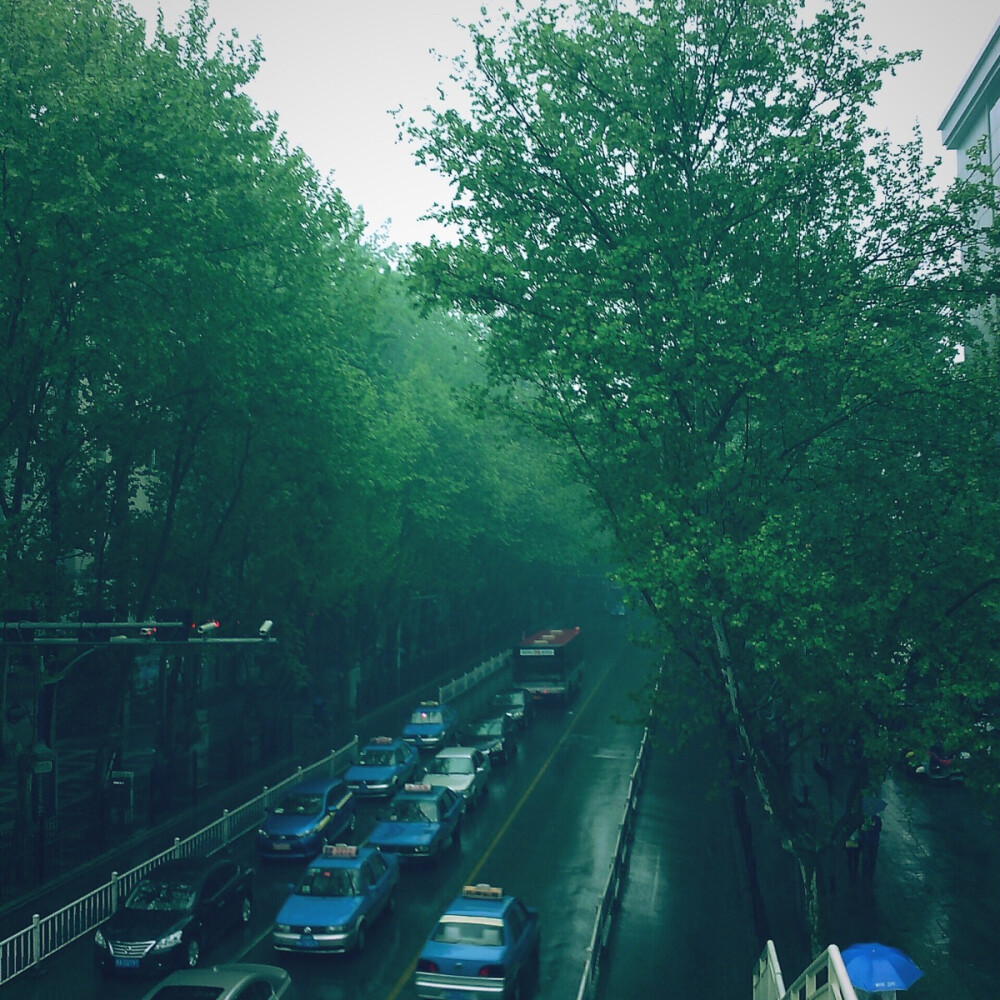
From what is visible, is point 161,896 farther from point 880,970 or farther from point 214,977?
point 880,970

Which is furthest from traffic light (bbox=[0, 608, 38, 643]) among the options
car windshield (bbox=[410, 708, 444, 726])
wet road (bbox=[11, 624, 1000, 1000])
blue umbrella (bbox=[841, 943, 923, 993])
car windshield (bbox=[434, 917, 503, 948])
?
car windshield (bbox=[410, 708, 444, 726])

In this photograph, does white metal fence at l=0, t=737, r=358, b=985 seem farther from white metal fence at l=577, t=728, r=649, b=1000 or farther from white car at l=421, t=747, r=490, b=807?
white metal fence at l=577, t=728, r=649, b=1000

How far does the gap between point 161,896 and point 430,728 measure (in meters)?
19.3

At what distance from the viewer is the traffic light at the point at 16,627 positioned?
1817cm

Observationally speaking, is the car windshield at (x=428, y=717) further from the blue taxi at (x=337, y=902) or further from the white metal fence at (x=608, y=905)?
the blue taxi at (x=337, y=902)

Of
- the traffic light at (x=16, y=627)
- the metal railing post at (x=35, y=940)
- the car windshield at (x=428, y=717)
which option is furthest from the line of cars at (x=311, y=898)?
the car windshield at (x=428, y=717)

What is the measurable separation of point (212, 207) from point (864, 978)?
19.8 meters

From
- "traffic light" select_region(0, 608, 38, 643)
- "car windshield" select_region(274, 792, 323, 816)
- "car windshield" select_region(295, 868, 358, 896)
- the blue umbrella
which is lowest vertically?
"car windshield" select_region(274, 792, 323, 816)

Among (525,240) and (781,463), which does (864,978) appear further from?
(525,240)

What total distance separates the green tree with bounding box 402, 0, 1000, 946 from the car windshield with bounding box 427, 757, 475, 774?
40.7 ft

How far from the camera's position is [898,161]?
1742cm

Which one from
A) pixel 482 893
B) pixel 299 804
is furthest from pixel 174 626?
pixel 299 804

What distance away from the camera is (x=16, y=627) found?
1817 centimetres

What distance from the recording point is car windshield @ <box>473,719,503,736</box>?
3500 centimetres
